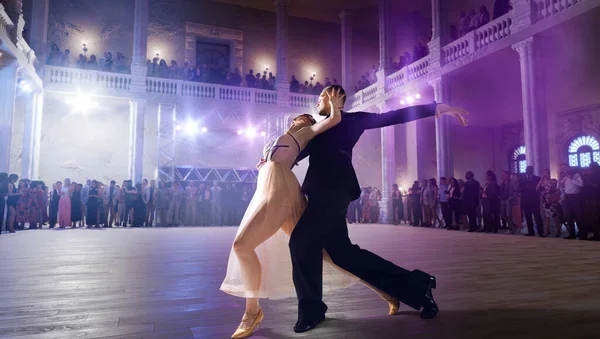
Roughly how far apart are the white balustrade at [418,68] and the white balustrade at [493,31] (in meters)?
2.30

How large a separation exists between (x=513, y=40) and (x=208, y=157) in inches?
530

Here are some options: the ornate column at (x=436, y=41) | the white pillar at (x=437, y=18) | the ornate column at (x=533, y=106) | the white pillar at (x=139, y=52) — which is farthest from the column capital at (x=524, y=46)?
the white pillar at (x=139, y=52)

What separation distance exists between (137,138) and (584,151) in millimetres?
16971

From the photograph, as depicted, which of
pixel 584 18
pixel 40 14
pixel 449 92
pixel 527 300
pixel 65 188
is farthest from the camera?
pixel 40 14

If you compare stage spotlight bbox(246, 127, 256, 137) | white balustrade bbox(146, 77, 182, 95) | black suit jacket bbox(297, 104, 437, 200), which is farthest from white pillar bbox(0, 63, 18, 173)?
black suit jacket bbox(297, 104, 437, 200)

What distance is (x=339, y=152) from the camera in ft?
7.76

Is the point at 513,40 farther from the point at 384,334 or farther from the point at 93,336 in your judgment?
the point at 93,336

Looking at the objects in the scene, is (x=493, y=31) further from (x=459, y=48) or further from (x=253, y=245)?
(x=253, y=245)

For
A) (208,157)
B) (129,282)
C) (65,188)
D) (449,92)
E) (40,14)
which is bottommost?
(129,282)

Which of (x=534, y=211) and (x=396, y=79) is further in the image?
(x=396, y=79)

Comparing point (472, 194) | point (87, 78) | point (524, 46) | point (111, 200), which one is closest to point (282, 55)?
point (87, 78)

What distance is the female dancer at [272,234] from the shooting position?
2.13 m

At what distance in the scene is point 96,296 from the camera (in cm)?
287

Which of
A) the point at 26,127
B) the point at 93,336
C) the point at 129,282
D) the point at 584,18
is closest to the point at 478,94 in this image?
the point at 584,18
